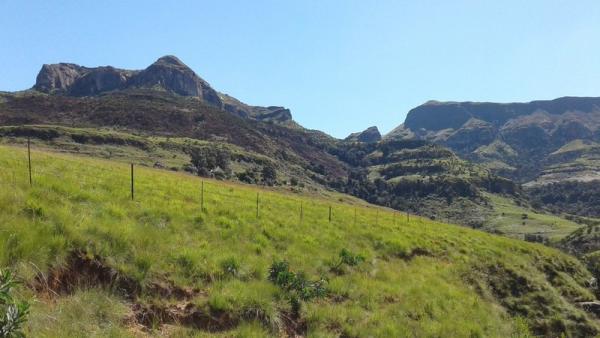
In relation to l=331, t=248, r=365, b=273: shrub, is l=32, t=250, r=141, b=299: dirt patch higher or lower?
higher

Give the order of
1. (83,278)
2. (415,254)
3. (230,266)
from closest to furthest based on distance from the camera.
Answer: (83,278) < (230,266) < (415,254)

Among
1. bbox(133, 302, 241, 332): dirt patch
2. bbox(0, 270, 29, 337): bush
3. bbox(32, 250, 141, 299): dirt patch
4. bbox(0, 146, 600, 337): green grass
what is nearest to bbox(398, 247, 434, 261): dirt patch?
bbox(0, 146, 600, 337): green grass

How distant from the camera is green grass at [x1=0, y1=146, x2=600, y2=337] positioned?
9711 mm

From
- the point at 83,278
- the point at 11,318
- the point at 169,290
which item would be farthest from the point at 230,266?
the point at 11,318

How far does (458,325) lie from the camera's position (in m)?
15.1

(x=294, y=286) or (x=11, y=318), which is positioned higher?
(x=11, y=318)

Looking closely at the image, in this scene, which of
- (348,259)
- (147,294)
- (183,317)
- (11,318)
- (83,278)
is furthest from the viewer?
(348,259)

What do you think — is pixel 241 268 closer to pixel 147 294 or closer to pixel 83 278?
pixel 147 294

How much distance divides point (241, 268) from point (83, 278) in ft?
16.1

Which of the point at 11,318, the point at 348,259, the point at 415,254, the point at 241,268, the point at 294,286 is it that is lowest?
the point at 415,254

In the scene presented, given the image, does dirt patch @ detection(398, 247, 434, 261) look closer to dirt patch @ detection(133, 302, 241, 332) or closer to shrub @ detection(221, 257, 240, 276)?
shrub @ detection(221, 257, 240, 276)

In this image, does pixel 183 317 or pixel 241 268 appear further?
pixel 241 268

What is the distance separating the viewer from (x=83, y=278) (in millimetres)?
10078

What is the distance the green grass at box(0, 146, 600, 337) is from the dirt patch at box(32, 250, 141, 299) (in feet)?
0.50
